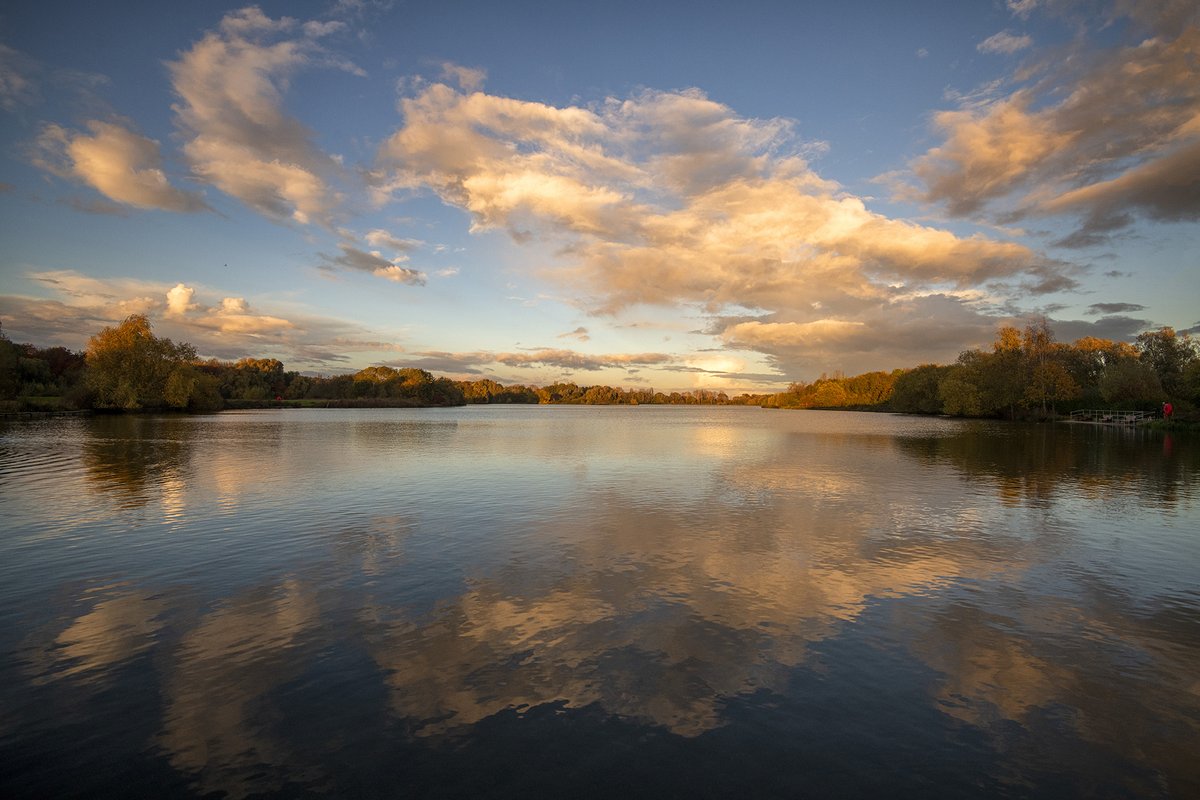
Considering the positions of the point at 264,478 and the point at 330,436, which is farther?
the point at 330,436

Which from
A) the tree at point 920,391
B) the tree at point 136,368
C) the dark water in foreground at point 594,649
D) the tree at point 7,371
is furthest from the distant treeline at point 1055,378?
the tree at point 7,371

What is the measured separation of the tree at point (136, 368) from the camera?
8912 cm

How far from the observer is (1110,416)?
84.5m

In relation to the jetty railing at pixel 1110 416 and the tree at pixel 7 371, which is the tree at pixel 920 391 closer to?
the jetty railing at pixel 1110 416

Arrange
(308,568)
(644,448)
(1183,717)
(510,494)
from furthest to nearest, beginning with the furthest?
(644,448) < (510,494) < (308,568) < (1183,717)

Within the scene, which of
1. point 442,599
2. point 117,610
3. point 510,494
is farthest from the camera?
point 510,494

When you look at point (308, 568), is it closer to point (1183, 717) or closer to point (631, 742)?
point (631, 742)

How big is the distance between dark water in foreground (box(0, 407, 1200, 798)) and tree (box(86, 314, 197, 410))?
86.3 meters

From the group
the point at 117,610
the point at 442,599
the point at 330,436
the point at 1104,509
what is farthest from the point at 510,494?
the point at 330,436

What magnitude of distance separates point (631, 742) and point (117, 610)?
10.7m

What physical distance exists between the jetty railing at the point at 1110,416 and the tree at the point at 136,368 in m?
145

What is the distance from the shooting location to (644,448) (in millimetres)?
49219

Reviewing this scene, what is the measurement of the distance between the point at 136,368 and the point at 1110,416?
152887 millimetres

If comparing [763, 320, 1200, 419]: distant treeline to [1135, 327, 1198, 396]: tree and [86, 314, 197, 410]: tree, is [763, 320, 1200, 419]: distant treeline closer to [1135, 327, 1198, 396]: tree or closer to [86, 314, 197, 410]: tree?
[1135, 327, 1198, 396]: tree
